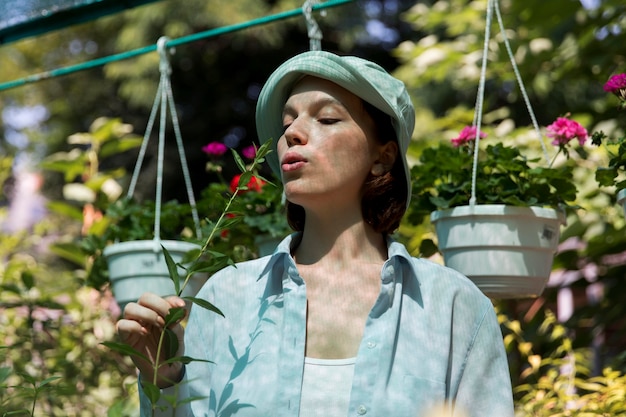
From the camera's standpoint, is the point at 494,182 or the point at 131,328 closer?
the point at 131,328

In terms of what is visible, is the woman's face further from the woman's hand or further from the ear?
the woman's hand

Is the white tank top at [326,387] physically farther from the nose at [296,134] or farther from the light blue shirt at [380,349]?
the nose at [296,134]

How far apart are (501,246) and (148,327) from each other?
0.86m

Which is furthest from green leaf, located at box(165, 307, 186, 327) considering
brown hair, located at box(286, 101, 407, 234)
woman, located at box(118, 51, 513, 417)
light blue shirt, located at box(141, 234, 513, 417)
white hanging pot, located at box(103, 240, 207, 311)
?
white hanging pot, located at box(103, 240, 207, 311)

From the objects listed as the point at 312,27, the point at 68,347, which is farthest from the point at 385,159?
the point at 68,347

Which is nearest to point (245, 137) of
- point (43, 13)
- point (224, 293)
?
point (43, 13)

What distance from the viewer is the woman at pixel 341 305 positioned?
1578mm

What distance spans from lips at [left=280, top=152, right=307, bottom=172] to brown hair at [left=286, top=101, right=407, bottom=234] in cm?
15

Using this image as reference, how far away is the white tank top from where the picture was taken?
1562 mm

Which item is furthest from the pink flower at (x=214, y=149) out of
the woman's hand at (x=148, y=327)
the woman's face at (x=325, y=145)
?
the woman's hand at (x=148, y=327)

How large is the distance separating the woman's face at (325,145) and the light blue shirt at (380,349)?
14cm

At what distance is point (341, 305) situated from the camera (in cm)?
167

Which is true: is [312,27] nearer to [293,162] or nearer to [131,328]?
[293,162]

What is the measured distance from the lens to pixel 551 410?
8.79ft
